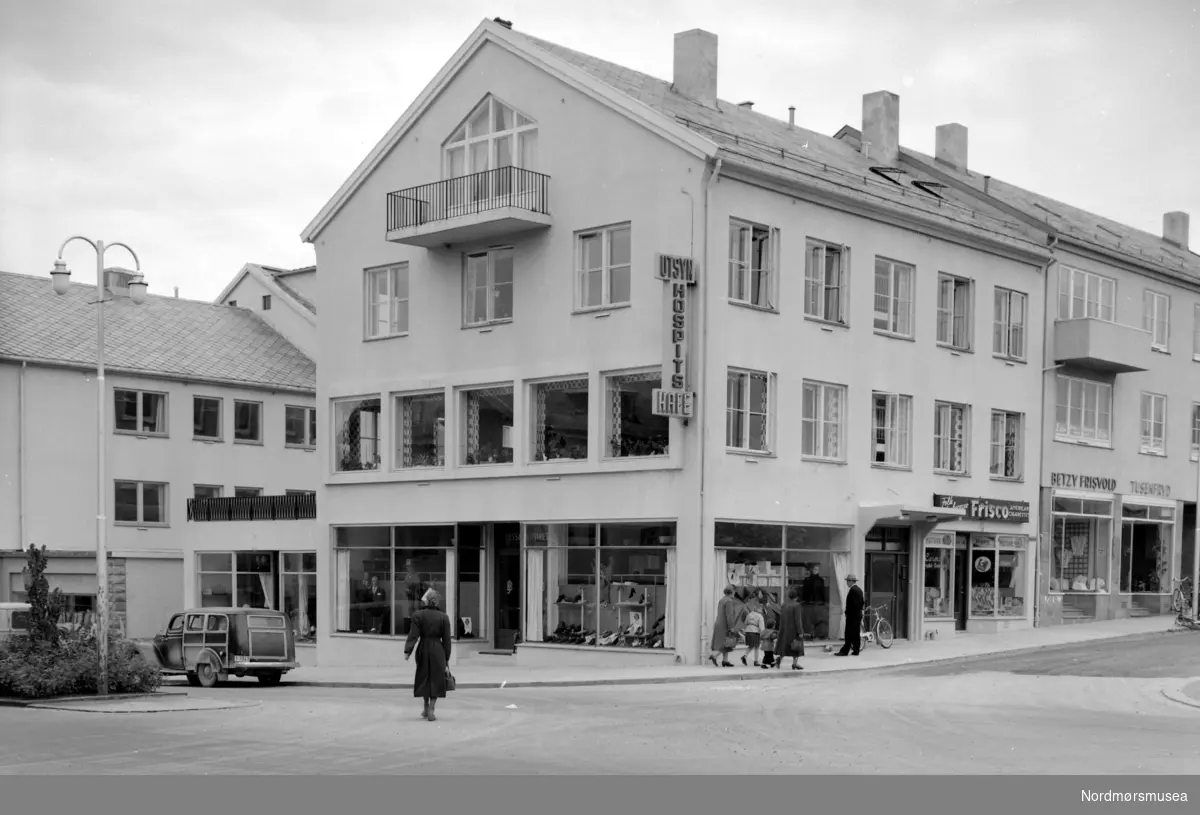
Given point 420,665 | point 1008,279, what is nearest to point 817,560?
point 1008,279

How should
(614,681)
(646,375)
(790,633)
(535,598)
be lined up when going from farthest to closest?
(535,598), (646,375), (790,633), (614,681)

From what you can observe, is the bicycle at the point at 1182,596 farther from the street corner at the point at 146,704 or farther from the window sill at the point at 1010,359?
the street corner at the point at 146,704

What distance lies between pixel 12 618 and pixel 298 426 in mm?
26755

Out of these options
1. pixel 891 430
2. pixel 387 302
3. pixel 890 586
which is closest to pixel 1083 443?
pixel 891 430

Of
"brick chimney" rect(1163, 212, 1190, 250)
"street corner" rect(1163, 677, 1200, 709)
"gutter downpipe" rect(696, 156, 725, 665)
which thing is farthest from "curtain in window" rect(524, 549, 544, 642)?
"brick chimney" rect(1163, 212, 1190, 250)

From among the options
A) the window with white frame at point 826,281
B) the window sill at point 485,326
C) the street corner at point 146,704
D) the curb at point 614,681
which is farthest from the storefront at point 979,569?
the street corner at point 146,704

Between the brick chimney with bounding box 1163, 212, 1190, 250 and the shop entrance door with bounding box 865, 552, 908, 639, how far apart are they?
26252 mm

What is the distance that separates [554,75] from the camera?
34500 millimetres

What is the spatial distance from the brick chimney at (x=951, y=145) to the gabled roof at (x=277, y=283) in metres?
22.3

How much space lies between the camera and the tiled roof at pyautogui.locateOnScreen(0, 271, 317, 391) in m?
47.7

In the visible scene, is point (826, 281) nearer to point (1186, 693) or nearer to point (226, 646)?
point (1186, 693)

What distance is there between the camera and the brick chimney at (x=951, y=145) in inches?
1957

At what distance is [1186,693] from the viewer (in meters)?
23.4

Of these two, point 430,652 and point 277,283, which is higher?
point 277,283
